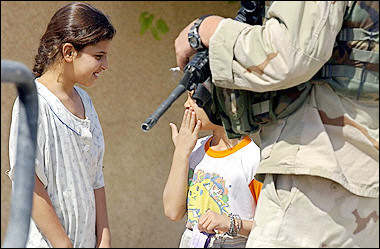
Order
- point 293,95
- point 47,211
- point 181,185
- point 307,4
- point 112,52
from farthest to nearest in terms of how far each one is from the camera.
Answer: point 112,52
point 181,185
point 47,211
point 293,95
point 307,4

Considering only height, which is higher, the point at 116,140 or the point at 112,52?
the point at 112,52

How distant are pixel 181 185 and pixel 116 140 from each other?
252 centimetres

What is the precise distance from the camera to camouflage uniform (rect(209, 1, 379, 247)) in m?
1.80

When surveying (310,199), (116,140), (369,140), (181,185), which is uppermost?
(369,140)

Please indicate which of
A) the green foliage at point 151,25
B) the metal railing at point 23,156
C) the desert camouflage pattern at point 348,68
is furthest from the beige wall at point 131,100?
the metal railing at point 23,156

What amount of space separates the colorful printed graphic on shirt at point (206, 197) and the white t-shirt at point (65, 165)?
39 cm

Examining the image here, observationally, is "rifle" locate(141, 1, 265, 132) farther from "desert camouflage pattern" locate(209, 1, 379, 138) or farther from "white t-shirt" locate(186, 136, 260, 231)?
"white t-shirt" locate(186, 136, 260, 231)

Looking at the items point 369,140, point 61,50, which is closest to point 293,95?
point 369,140

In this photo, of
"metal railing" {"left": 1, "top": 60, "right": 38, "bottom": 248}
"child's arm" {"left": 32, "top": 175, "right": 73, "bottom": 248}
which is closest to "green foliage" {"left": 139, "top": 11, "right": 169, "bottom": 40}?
"child's arm" {"left": 32, "top": 175, "right": 73, "bottom": 248}

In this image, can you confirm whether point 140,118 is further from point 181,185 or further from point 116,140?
point 181,185

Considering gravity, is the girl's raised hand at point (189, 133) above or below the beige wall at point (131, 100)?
above

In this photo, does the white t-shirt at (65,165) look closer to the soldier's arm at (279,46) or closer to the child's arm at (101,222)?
the child's arm at (101,222)

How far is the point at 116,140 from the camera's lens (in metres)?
5.16

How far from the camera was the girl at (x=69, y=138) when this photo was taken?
2.51m
